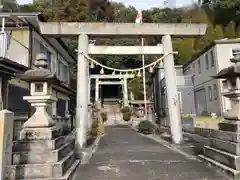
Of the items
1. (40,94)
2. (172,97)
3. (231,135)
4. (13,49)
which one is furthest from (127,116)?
(40,94)

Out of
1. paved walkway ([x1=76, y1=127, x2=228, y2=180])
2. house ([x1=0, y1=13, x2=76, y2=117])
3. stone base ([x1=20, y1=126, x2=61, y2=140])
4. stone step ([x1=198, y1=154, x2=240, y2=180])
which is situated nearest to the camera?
stone step ([x1=198, y1=154, x2=240, y2=180])

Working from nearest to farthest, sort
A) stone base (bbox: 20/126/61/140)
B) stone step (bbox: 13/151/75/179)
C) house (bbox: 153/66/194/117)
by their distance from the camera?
stone step (bbox: 13/151/75/179) → stone base (bbox: 20/126/61/140) → house (bbox: 153/66/194/117)

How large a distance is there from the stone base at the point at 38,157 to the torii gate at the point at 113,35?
4.56 meters

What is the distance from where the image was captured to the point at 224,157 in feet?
19.2

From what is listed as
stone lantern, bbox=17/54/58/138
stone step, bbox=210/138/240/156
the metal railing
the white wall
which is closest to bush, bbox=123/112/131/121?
the white wall

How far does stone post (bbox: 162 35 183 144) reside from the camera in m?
10.3

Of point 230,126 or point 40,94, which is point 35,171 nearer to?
point 40,94

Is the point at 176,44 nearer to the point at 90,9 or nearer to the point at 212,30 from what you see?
the point at 212,30

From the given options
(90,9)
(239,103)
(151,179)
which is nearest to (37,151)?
(151,179)

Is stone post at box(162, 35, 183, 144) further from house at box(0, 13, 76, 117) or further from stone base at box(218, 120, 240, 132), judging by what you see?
house at box(0, 13, 76, 117)

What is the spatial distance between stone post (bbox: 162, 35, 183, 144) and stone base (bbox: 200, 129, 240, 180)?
10.7 feet

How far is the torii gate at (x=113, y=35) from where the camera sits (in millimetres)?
10211

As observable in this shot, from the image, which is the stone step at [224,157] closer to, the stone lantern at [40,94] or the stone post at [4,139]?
the stone lantern at [40,94]

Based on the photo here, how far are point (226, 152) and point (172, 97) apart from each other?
4.91 metres
